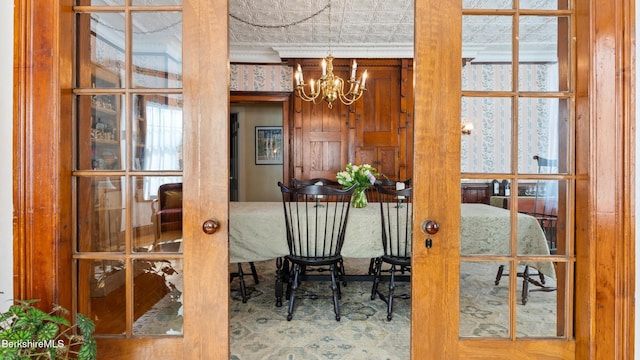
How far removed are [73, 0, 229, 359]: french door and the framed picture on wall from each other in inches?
207

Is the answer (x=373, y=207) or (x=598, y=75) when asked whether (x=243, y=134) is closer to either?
(x=373, y=207)

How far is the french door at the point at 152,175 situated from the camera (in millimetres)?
1369

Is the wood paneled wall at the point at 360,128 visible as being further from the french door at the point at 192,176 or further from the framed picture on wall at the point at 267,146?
the french door at the point at 192,176

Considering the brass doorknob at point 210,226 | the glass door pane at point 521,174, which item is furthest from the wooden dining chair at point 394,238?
the brass doorknob at point 210,226

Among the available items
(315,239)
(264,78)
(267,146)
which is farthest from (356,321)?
(267,146)

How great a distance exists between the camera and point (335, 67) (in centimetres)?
481

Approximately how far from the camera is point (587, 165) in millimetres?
1331

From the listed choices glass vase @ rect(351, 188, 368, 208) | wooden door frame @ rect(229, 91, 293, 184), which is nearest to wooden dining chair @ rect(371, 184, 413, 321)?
glass vase @ rect(351, 188, 368, 208)

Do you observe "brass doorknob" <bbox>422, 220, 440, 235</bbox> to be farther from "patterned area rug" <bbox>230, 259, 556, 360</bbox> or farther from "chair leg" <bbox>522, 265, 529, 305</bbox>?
"chair leg" <bbox>522, 265, 529, 305</bbox>

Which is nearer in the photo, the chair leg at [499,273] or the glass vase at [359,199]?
the chair leg at [499,273]

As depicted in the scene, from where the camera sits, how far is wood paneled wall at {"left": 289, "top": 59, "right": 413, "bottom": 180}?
477 cm

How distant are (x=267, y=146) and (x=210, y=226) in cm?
544

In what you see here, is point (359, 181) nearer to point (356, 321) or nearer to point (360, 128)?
point (356, 321)

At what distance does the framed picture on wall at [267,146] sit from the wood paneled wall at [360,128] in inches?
76.0
